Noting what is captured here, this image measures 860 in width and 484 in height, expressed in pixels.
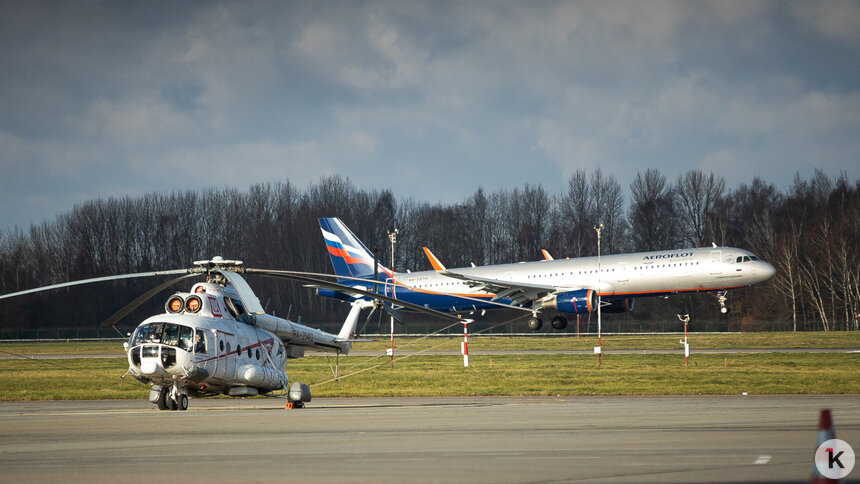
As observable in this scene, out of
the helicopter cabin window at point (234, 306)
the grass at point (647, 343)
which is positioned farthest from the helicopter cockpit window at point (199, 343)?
the grass at point (647, 343)

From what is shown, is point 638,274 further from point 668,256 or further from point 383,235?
point 383,235

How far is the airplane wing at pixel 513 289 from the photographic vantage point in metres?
49.9

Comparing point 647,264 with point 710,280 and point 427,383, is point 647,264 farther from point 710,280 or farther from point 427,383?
point 427,383

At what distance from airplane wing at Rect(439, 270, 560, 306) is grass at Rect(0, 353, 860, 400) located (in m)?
12.1

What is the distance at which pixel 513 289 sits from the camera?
50438 mm

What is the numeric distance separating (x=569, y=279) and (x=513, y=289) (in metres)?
3.32

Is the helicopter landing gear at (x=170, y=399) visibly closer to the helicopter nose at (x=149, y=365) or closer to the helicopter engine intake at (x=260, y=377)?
the helicopter nose at (x=149, y=365)

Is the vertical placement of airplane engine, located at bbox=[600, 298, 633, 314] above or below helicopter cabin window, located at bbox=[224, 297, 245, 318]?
above

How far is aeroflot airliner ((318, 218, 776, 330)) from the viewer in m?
46.4

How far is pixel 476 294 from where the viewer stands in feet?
175

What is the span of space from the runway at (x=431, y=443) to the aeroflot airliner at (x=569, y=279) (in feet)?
90.4

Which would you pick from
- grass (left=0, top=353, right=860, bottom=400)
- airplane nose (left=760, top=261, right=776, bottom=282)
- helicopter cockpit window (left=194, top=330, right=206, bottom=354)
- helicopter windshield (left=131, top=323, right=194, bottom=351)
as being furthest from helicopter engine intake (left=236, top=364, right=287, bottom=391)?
airplane nose (left=760, top=261, right=776, bottom=282)

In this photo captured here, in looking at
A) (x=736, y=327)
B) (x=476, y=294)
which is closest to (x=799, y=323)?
(x=736, y=327)

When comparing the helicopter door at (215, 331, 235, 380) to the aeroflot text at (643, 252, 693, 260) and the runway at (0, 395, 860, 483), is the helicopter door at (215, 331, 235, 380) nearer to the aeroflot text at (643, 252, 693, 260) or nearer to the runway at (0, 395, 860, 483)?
the runway at (0, 395, 860, 483)
